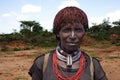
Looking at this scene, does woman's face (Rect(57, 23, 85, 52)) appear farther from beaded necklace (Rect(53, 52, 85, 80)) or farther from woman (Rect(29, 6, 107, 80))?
beaded necklace (Rect(53, 52, 85, 80))

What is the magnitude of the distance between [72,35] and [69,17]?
0.41 ft

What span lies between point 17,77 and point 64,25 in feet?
27.6

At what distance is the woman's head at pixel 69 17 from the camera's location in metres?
1.96

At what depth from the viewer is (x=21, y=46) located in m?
22.4

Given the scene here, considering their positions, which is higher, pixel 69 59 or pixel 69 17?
pixel 69 17

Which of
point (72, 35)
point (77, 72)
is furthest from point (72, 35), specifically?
point (77, 72)

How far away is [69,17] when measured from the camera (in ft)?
6.43

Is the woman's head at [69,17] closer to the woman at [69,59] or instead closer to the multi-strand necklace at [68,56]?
the woman at [69,59]

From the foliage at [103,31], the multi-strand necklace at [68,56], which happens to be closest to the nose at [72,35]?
the multi-strand necklace at [68,56]

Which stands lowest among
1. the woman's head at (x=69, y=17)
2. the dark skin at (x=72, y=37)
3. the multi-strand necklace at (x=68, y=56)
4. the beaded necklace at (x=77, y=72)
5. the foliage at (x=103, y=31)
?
the foliage at (x=103, y=31)

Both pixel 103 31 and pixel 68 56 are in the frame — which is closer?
pixel 68 56

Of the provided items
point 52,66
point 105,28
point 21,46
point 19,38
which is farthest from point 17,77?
point 105,28

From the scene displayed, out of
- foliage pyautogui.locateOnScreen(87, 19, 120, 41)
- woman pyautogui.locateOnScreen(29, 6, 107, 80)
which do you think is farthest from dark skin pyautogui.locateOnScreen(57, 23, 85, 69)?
foliage pyautogui.locateOnScreen(87, 19, 120, 41)

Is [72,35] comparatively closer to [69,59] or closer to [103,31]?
[69,59]
